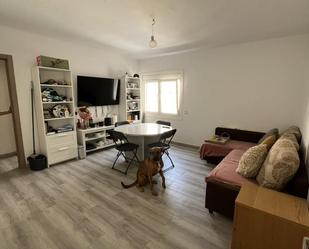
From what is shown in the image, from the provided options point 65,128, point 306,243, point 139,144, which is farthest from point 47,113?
point 306,243

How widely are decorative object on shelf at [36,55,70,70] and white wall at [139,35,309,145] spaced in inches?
103

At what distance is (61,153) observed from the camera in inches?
147

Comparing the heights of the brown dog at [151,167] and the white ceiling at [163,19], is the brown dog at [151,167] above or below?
below

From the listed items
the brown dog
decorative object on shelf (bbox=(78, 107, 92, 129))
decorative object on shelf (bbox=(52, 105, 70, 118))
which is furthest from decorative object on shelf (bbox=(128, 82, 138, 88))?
the brown dog

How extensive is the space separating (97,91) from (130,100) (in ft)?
3.47

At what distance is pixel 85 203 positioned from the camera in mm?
2424

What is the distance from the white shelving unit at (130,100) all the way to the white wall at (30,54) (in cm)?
83

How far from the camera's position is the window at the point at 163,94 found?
5051mm

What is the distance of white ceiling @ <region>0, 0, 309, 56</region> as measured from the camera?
2.24 metres

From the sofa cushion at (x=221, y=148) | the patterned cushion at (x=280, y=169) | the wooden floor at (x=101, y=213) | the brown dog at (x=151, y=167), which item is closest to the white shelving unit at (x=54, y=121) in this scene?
the wooden floor at (x=101, y=213)

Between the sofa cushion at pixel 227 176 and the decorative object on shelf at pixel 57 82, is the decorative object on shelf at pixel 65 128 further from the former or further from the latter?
the sofa cushion at pixel 227 176

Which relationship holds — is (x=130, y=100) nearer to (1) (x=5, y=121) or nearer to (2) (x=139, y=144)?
(2) (x=139, y=144)

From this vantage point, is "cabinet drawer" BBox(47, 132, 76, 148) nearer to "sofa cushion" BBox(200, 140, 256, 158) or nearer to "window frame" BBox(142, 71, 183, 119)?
"window frame" BBox(142, 71, 183, 119)

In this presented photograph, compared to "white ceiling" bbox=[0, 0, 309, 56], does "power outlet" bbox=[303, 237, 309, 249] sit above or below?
below
